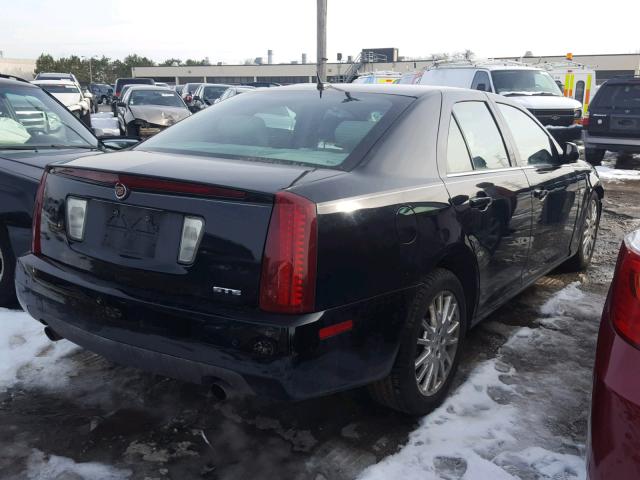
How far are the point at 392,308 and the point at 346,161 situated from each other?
675 mm

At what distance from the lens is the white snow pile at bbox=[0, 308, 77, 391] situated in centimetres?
338

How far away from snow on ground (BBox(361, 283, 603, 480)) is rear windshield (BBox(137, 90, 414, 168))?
1334 millimetres

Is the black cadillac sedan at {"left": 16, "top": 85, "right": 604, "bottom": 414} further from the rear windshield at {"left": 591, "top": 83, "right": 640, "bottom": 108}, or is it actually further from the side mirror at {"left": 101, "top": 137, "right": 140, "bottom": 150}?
the rear windshield at {"left": 591, "top": 83, "right": 640, "bottom": 108}

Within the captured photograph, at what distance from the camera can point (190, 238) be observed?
7.90 ft

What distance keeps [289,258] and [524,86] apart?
13909 millimetres

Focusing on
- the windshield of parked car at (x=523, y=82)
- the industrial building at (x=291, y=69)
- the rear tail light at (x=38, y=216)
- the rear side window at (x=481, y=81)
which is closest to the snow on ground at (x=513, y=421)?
the rear tail light at (x=38, y=216)

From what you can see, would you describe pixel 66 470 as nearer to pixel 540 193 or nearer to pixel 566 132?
pixel 540 193

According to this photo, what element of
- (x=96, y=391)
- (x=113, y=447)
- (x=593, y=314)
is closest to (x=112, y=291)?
(x=113, y=447)

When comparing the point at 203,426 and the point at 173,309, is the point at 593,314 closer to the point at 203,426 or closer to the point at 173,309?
the point at 203,426

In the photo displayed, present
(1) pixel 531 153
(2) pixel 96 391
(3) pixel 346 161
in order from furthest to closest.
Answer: (1) pixel 531 153 → (2) pixel 96 391 → (3) pixel 346 161

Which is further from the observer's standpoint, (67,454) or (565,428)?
(565,428)

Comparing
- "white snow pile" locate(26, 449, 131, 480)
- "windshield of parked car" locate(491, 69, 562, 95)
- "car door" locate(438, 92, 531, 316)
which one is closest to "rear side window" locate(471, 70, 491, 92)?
"windshield of parked car" locate(491, 69, 562, 95)

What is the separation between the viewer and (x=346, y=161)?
2.75 m

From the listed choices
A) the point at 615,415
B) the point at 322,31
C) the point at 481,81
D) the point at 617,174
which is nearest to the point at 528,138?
the point at 615,415
